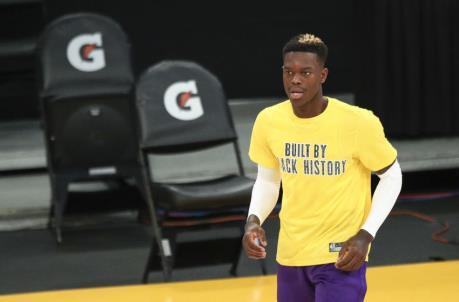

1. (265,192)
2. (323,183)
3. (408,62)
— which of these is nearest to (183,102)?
(408,62)

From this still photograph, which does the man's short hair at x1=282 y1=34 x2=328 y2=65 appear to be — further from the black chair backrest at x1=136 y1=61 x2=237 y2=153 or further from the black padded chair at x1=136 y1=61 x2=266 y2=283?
the black chair backrest at x1=136 y1=61 x2=237 y2=153

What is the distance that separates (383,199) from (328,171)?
164 millimetres

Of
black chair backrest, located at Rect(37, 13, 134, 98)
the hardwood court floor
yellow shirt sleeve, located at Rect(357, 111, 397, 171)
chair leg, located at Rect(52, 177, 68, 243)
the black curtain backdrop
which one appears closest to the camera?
yellow shirt sleeve, located at Rect(357, 111, 397, 171)

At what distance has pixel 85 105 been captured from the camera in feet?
19.5

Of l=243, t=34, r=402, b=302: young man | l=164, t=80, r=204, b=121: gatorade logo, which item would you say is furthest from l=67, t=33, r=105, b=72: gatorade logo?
Result: l=243, t=34, r=402, b=302: young man

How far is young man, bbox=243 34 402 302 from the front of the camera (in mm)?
2973

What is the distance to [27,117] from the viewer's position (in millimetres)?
8266

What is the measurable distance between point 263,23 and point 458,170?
2130 mm

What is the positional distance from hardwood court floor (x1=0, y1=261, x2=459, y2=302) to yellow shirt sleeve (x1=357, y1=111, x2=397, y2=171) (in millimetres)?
1304

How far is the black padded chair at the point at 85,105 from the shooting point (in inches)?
232

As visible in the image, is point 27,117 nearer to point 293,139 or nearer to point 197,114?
point 197,114

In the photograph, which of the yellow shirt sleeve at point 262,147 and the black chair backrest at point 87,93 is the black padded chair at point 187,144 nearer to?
the black chair backrest at point 87,93

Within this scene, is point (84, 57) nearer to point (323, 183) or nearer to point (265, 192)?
point (265, 192)

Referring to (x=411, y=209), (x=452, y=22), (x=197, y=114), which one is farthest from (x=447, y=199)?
(x=197, y=114)
